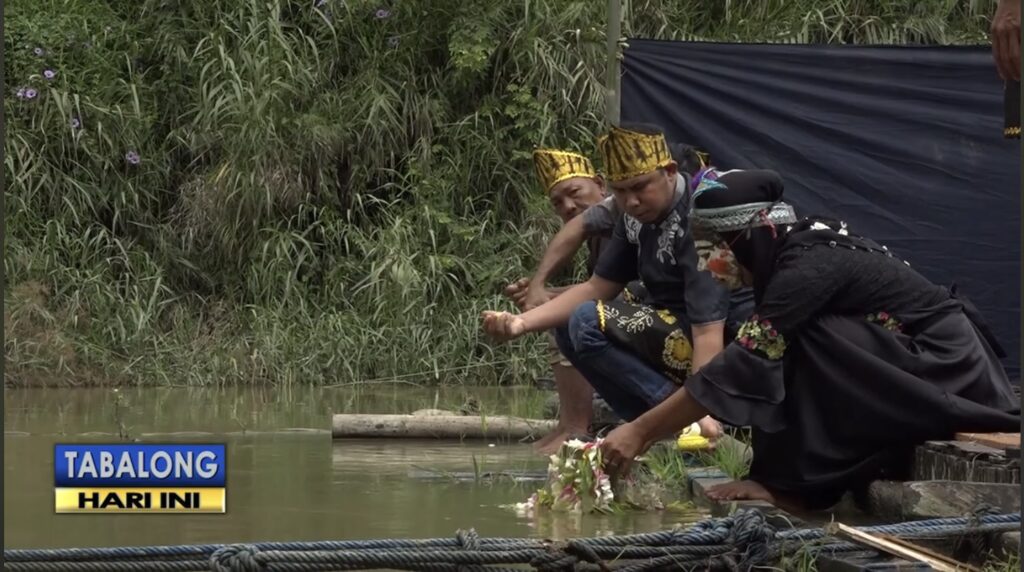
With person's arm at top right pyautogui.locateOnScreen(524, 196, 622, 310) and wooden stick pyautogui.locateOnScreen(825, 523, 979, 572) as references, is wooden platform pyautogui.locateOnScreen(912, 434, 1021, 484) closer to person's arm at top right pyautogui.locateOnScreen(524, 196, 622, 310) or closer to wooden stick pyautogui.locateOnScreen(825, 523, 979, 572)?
wooden stick pyautogui.locateOnScreen(825, 523, 979, 572)

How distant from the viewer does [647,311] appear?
4914 mm

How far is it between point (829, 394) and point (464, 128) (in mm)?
6648

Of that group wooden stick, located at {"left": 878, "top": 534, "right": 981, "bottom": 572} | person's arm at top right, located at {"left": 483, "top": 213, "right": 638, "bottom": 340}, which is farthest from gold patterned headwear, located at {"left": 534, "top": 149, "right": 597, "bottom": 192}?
wooden stick, located at {"left": 878, "top": 534, "right": 981, "bottom": 572}

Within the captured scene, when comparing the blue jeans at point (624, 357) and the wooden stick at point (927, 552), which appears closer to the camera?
the wooden stick at point (927, 552)

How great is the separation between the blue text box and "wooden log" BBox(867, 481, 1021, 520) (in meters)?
1.60

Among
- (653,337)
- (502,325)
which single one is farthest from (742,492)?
(502,325)

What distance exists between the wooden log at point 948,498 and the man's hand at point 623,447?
1.98 feet

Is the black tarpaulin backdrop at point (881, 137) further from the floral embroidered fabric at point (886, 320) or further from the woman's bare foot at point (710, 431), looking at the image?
the floral embroidered fabric at point (886, 320)

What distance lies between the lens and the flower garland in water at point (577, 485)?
161 inches

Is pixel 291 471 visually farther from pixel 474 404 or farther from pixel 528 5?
pixel 528 5

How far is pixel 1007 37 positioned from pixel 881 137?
360cm

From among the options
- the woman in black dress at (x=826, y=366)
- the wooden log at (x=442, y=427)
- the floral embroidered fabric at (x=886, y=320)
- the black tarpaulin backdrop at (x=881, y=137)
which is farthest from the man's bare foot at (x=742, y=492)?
the black tarpaulin backdrop at (x=881, y=137)

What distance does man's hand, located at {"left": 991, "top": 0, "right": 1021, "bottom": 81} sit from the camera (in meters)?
3.08

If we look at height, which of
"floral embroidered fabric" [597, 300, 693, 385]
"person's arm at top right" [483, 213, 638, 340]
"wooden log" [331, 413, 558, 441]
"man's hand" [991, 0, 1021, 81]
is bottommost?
"wooden log" [331, 413, 558, 441]
